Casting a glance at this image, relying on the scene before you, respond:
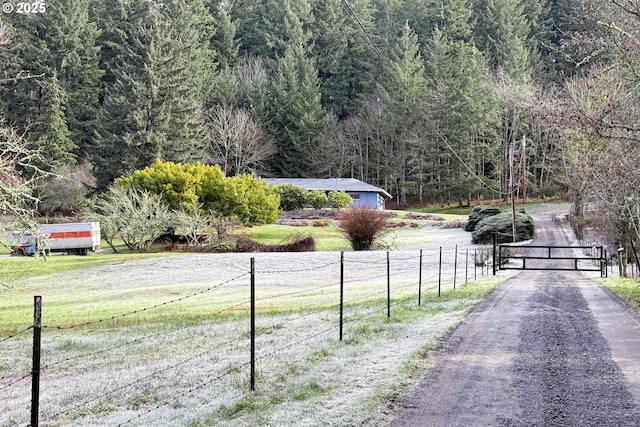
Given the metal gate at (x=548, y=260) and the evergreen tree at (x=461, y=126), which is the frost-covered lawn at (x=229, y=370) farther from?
the evergreen tree at (x=461, y=126)

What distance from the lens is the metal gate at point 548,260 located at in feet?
82.8

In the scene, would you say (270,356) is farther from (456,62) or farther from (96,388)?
(456,62)

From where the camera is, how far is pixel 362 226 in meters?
32.1

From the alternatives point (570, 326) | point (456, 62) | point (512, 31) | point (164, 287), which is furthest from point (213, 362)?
point (512, 31)

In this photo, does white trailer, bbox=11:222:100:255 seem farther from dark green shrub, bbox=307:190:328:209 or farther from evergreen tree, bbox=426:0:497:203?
evergreen tree, bbox=426:0:497:203

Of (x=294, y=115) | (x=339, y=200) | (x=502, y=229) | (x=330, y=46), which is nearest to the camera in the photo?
(x=502, y=229)

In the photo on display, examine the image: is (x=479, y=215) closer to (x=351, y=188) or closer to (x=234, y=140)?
(x=351, y=188)

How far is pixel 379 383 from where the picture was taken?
6879 mm

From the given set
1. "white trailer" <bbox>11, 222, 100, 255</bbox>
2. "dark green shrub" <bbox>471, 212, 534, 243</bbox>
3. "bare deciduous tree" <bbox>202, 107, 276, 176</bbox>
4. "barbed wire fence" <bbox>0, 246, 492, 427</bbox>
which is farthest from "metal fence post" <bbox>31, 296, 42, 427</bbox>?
"bare deciduous tree" <bbox>202, 107, 276, 176</bbox>

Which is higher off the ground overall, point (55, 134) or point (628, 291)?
point (55, 134)

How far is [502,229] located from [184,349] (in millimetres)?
32078

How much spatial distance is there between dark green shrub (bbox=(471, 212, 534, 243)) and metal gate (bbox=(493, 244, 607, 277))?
11.9 ft

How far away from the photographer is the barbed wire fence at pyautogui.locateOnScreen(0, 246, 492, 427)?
656 cm

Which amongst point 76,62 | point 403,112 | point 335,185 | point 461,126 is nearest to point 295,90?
point 403,112
